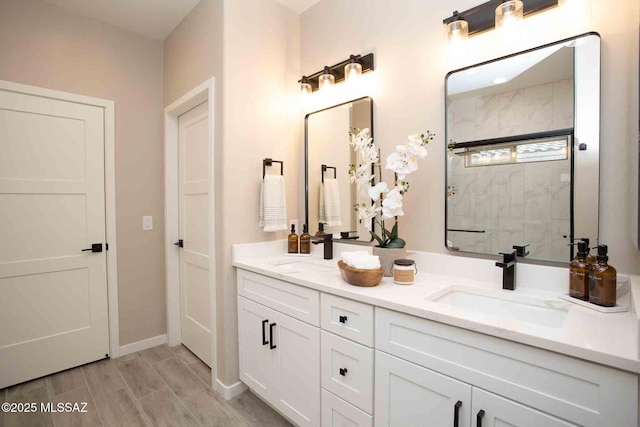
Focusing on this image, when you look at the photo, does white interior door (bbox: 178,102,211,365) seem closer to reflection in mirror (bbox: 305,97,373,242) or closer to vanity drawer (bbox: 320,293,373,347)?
reflection in mirror (bbox: 305,97,373,242)

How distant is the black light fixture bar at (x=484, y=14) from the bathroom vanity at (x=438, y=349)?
3.80 ft

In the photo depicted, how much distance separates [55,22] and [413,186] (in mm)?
2920

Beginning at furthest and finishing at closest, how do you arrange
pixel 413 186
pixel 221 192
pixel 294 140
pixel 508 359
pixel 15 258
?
pixel 294 140
pixel 15 258
pixel 221 192
pixel 413 186
pixel 508 359

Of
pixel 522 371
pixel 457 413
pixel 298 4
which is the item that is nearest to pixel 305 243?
pixel 457 413

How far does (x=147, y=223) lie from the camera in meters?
2.78

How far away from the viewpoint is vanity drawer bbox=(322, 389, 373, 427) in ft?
4.31

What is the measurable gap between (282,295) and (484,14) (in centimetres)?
177

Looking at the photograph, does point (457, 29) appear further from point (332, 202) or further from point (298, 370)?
point (298, 370)

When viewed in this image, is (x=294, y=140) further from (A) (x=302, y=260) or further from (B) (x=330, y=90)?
(A) (x=302, y=260)

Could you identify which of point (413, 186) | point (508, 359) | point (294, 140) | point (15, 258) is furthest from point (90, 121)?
point (508, 359)

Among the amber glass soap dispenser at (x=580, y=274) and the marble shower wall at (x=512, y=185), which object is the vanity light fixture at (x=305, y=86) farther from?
the amber glass soap dispenser at (x=580, y=274)

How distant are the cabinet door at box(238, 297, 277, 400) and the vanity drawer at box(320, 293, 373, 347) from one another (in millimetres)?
432

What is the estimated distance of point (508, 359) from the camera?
94 centimetres

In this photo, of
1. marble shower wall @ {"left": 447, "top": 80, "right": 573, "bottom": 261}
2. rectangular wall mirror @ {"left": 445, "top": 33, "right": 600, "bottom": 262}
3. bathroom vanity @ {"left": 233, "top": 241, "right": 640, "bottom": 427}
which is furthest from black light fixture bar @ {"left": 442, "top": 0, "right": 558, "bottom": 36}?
bathroom vanity @ {"left": 233, "top": 241, "right": 640, "bottom": 427}
